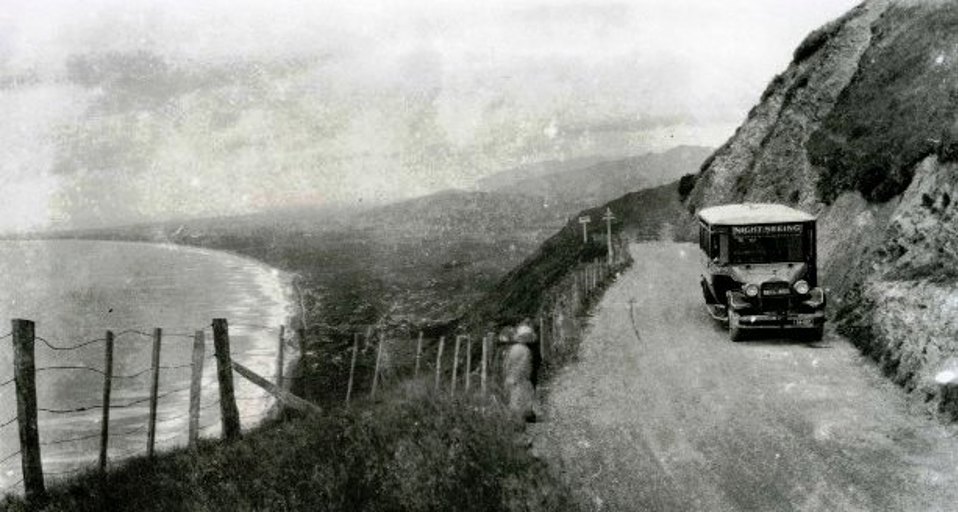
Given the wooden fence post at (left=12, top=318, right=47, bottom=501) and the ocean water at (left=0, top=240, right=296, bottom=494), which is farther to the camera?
the ocean water at (left=0, top=240, right=296, bottom=494)

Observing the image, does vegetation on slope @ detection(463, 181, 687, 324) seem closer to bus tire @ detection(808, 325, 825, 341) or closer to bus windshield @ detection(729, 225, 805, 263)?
bus windshield @ detection(729, 225, 805, 263)

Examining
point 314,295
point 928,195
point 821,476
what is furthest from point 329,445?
point 314,295

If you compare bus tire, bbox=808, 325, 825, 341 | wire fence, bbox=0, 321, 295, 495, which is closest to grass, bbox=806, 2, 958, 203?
bus tire, bbox=808, 325, 825, 341

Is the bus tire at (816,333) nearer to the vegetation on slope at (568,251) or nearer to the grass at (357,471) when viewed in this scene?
the grass at (357,471)

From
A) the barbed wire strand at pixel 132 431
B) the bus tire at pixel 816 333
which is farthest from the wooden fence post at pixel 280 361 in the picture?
the barbed wire strand at pixel 132 431

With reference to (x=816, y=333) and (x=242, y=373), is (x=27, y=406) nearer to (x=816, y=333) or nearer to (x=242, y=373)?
(x=242, y=373)

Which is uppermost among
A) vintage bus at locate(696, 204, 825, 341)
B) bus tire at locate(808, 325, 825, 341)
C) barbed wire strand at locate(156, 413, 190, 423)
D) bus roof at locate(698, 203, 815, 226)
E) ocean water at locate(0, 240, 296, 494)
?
bus roof at locate(698, 203, 815, 226)

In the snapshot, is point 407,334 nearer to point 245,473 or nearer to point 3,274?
point 245,473

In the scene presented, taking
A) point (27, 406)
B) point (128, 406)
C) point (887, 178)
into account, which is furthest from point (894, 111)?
point (128, 406)
